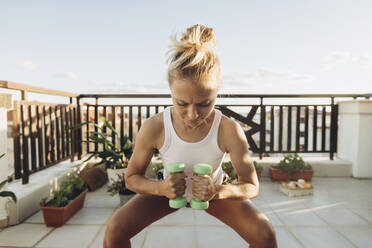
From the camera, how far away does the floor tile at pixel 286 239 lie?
1.58m

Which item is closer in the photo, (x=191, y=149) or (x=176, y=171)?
(x=176, y=171)

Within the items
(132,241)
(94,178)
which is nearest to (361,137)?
(132,241)

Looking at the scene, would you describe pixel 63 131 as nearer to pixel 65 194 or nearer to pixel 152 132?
pixel 65 194

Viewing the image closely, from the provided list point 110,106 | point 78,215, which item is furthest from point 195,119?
point 110,106

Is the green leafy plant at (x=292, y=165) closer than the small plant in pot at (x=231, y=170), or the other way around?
the small plant in pot at (x=231, y=170)

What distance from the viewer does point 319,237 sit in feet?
5.57

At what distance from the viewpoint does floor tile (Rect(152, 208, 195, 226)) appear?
192 cm

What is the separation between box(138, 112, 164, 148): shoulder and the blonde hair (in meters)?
0.26

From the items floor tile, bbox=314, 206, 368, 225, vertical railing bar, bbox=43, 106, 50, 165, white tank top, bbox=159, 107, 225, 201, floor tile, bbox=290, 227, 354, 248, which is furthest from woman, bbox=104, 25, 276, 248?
vertical railing bar, bbox=43, 106, 50, 165

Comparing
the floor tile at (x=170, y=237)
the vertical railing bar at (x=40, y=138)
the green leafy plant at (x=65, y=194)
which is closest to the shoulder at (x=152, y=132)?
the floor tile at (x=170, y=237)

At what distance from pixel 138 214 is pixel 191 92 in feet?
2.06

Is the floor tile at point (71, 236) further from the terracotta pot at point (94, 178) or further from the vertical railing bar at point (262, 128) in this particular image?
the vertical railing bar at point (262, 128)

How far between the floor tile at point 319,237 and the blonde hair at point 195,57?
4.71 feet

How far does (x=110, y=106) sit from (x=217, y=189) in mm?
2962
